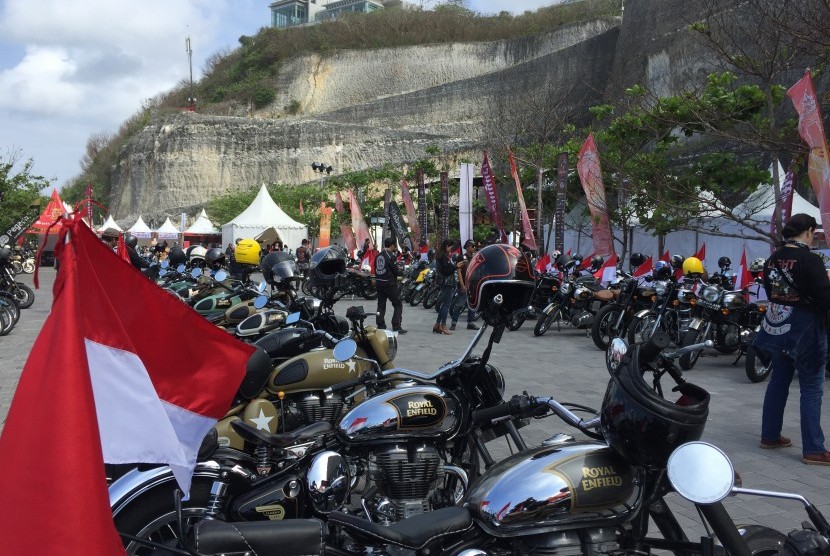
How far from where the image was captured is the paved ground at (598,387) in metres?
4.52

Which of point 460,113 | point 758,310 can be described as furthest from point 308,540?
point 460,113

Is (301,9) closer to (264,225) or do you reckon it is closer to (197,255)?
(264,225)

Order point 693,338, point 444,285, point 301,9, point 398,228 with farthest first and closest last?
point 301,9 → point 398,228 → point 444,285 → point 693,338

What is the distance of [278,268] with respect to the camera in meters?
6.55

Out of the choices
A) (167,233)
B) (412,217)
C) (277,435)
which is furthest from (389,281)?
(167,233)

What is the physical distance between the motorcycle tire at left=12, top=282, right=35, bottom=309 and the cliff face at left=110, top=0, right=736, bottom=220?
41.9 meters

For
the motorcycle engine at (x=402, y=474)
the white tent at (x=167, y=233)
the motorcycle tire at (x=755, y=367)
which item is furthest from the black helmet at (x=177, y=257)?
the white tent at (x=167, y=233)

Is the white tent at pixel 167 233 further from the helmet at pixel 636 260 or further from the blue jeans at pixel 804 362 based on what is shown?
the blue jeans at pixel 804 362

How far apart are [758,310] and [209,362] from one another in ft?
27.5

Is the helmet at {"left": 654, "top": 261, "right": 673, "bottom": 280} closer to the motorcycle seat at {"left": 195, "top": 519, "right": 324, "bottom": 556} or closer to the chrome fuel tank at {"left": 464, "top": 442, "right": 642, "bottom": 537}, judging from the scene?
the chrome fuel tank at {"left": 464, "top": 442, "right": 642, "bottom": 537}

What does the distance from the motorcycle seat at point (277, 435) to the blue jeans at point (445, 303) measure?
9292mm

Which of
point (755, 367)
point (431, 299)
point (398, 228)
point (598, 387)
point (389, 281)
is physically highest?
point (398, 228)

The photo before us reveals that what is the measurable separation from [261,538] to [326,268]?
377 centimetres

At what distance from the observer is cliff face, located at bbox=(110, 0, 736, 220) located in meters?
64.5
